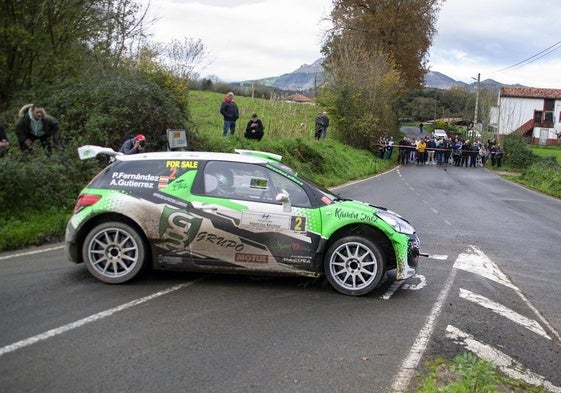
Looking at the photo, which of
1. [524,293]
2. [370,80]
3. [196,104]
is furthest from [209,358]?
[370,80]

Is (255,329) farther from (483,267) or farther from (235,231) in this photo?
(483,267)

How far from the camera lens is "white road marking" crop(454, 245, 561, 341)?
7.58 metres

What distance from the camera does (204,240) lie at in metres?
6.55

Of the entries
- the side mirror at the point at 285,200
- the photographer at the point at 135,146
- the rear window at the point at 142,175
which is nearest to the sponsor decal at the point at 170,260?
the rear window at the point at 142,175

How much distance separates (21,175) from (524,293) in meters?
7.91

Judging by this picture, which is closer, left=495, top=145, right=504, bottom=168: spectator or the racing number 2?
the racing number 2

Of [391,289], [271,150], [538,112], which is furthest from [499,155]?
[538,112]

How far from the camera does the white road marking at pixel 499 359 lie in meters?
4.62

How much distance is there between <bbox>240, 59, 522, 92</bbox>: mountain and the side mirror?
82.4 feet

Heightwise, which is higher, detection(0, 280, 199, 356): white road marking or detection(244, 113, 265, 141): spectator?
detection(244, 113, 265, 141): spectator

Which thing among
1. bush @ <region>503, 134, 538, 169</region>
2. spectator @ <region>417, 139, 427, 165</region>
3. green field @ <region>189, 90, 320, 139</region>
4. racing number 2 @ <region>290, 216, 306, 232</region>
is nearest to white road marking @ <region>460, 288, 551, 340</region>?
racing number 2 @ <region>290, 216, 306, 232</region>

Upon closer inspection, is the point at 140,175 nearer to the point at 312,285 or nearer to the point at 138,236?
the point at 138,236

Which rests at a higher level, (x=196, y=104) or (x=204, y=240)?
(x=196, y=104)

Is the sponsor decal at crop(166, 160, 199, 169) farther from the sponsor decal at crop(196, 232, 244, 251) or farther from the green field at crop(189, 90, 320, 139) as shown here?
the green field at crop(189, 90, 320, 139)
